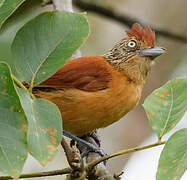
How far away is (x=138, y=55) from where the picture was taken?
3.89 metres

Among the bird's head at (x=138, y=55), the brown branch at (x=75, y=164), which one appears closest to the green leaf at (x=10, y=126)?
the brown branch at (x=75, y=164)

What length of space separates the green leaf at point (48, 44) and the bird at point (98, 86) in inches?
46.7

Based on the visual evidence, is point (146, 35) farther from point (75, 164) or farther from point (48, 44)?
point (48, 44)

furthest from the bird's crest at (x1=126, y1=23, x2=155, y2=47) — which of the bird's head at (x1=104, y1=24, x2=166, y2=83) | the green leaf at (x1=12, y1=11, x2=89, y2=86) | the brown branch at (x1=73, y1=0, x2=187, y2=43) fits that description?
the green leaf at (x1=12, y1=11, x2=89, y2=86)

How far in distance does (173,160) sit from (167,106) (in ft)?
1.02

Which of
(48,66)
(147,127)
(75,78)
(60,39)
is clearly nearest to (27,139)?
(48,66)

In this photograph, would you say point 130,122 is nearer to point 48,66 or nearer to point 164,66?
point 164,66

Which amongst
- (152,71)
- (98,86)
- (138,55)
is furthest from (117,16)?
(152,71)

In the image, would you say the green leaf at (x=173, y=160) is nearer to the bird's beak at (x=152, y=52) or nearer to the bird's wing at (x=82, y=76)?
the bird's wing at (x=82, y=76)

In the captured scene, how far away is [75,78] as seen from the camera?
3.32 m

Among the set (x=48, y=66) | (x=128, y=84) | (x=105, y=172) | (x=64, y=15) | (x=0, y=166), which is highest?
(x=64, y=15)

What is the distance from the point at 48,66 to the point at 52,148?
38 cm

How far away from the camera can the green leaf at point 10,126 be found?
1.67m

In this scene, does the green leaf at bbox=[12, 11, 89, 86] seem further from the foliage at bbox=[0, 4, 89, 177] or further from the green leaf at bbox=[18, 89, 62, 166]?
the green leaf at bbox=[18, 89, 62, 166]
